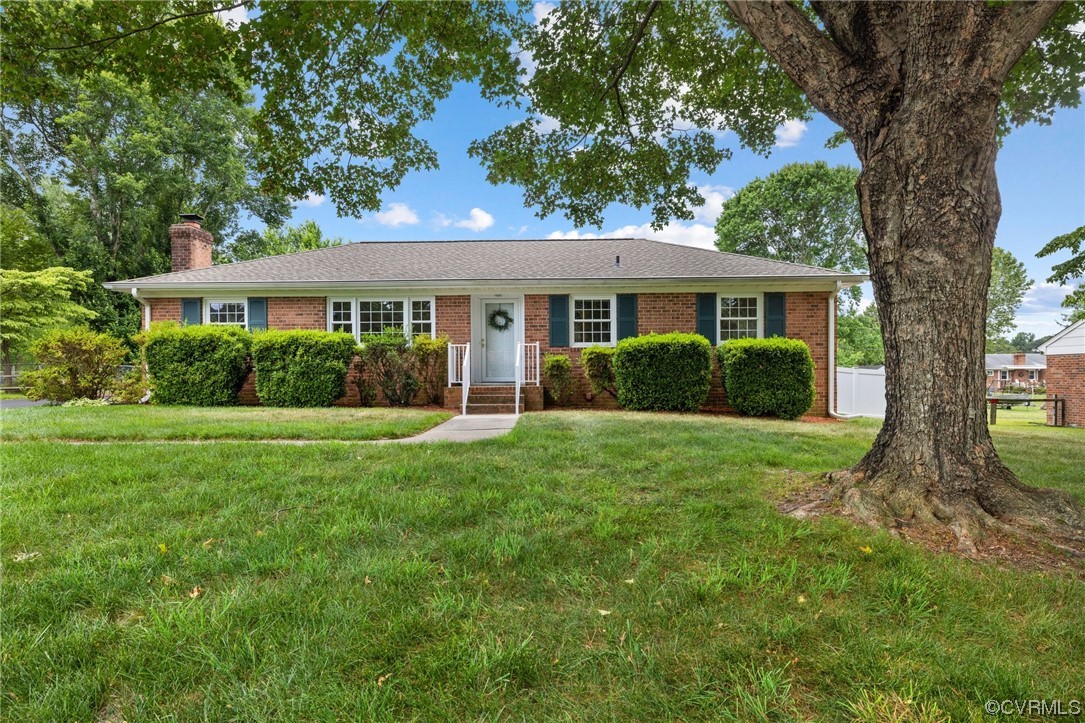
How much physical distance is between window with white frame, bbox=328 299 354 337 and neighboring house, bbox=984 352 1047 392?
206 feet

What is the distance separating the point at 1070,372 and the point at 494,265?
17.7 meters

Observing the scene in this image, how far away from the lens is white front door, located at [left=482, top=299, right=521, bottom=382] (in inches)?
438

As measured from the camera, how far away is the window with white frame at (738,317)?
407 inches

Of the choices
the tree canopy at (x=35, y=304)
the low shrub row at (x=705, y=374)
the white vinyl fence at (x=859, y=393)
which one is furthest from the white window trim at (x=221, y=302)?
the white vinyl fence at (x=859, y=393)

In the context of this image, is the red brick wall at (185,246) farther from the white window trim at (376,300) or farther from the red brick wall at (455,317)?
the red brick wall at (455,317)

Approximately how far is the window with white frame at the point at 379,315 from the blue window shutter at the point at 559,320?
9.39 feet

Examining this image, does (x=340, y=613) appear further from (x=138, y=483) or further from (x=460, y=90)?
(x=460, y=90)

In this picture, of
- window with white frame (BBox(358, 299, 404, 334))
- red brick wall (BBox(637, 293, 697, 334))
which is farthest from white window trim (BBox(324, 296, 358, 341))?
red brick wall (BBox(637, 293, 697, 334))

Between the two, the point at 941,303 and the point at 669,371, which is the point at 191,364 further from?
the point at 941,303

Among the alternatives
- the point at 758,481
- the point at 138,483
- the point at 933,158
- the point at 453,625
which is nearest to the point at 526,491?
the point at 453,625

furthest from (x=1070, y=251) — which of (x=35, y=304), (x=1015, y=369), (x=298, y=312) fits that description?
(x=1015, y=369)

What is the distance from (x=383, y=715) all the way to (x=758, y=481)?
125 inches

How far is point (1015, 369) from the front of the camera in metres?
48.9

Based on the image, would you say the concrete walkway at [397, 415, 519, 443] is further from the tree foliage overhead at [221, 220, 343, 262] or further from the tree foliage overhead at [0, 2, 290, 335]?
the tree foliage overhead at [221, 220, 343, 262]
